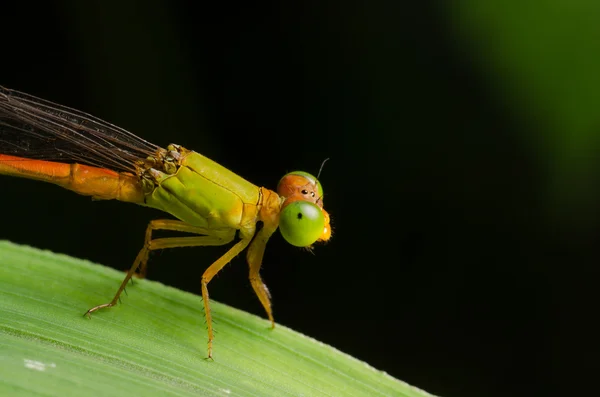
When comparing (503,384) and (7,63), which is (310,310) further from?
(7,63)

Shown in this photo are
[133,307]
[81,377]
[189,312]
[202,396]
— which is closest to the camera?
[81,377]

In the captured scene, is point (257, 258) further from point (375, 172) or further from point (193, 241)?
point (375, 172)

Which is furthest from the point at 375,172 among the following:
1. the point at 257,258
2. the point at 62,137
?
the point at 62,137

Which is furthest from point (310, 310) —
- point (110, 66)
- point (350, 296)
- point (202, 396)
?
point (202, 396)

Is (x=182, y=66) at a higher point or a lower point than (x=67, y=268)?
higher

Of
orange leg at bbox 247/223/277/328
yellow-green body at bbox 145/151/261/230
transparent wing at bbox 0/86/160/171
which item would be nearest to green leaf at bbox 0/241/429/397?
orange leg at bbox 247/223/277/328

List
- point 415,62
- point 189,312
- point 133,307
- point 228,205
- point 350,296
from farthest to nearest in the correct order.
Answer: point 350,296 < point 415,62 < point 228,205 < point 189,312 < point 133,307

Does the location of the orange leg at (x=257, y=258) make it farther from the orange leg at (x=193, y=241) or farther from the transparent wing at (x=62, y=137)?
the transparent wing at (x=62, y=137)

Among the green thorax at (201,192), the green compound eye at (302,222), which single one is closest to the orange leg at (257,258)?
the green thorax at (201,192)
